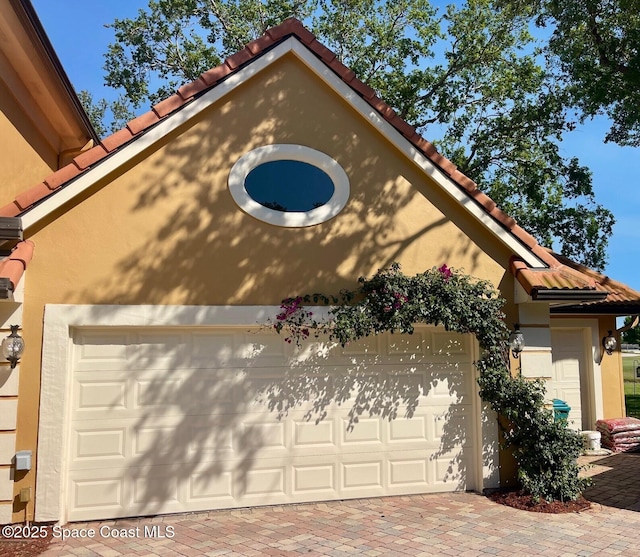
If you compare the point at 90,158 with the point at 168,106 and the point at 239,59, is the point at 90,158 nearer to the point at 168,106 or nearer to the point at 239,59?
the point at 168,106

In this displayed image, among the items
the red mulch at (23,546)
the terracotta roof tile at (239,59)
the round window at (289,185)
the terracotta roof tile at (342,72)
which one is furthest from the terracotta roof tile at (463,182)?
the red mulch at (23,546)

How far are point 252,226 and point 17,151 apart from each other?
13.0 ft

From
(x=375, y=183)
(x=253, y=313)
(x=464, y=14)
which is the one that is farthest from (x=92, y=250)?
(x=464, y=14)

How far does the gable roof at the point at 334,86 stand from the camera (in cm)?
640

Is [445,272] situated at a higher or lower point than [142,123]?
lower

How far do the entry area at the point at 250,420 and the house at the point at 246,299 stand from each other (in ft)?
0.07

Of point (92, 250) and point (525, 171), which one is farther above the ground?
point (525, 171)

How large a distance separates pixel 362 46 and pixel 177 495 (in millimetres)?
16334

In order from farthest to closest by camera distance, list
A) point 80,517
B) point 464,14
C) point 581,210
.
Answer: point 464,14, point 581,210, point 80,517

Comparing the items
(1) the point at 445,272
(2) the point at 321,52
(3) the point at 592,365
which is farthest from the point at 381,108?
(3) the point at 592,365

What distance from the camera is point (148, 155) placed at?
267 inches

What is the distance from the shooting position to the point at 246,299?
693 cm

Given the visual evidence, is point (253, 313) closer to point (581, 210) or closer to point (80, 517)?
point (80, 517)

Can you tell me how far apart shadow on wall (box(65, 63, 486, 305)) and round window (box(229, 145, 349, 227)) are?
0.11 metres
